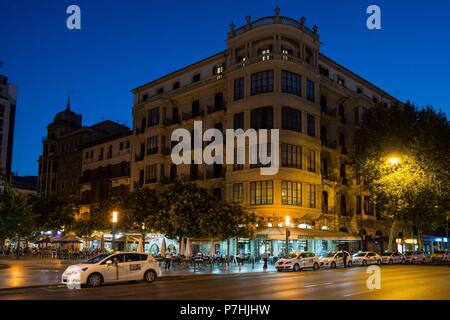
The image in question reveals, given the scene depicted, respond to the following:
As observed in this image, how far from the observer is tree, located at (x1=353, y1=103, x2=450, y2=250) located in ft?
161

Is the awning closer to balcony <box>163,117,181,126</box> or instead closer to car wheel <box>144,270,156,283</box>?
car wheel <box>144,270,156,283</box>

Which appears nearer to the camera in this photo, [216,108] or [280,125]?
[280,125]

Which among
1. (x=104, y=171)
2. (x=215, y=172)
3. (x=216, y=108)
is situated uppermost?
(x=216, y=108)

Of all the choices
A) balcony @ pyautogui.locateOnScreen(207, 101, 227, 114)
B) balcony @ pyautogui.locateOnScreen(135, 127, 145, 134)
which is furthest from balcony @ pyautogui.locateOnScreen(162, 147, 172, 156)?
balcony @ pyautogui.locateOnScreen(207, 101, 227, 114)

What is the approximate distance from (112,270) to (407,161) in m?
35.3

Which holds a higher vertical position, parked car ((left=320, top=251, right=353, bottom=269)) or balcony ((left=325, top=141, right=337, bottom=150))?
balcony ((left=325, top=141, right=337, bottom=150))

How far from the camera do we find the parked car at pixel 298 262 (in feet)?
118

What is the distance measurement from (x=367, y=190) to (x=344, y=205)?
3590 mm

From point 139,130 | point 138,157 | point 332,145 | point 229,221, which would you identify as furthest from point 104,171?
point 229,221

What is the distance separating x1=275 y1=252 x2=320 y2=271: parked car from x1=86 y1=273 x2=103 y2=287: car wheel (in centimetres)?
1581

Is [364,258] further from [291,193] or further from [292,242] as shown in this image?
[291,193]

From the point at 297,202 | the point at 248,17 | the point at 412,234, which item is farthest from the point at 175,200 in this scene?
the point at 412,234

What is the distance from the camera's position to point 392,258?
50188 millimetres
